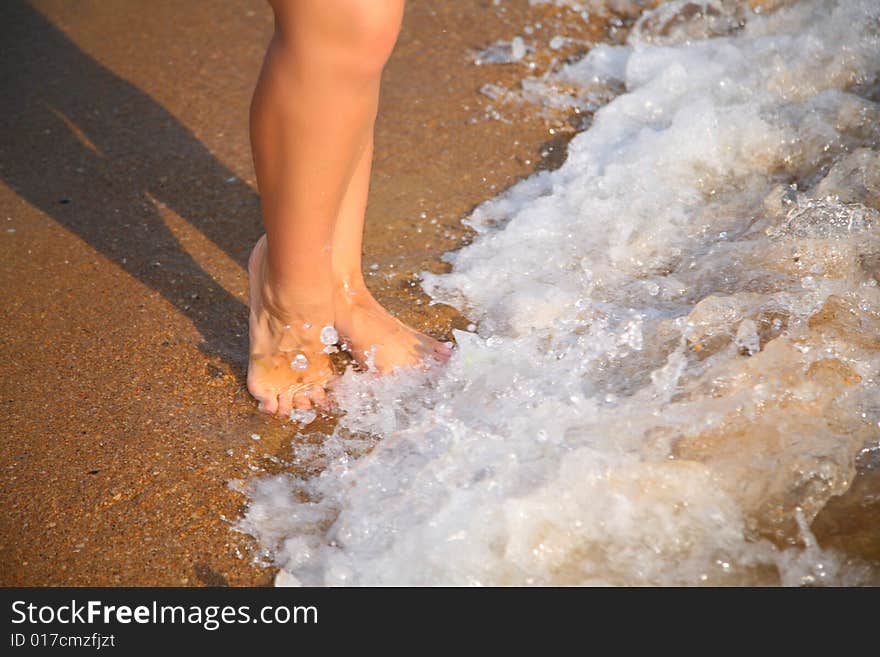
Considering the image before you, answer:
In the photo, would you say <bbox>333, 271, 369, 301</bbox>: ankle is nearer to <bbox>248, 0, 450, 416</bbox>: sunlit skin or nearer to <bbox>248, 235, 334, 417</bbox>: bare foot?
<bbox>248, 0, 450, 416</bbox>: sunlit skin

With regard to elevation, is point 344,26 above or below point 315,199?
above

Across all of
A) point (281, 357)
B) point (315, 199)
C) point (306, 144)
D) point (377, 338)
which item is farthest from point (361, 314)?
point (306, 144)

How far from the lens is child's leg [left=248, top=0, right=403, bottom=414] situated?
178 centimetres

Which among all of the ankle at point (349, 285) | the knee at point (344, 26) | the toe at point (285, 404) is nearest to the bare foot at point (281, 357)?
the toe at point (285, 404)

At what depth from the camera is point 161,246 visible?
2730mm

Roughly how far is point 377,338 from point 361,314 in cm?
7

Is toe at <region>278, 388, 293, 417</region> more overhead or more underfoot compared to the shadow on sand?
more underfoot

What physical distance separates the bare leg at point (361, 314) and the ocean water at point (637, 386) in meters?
0.06

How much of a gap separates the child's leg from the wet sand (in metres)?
0.24

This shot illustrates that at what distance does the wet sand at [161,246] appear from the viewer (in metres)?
1.91

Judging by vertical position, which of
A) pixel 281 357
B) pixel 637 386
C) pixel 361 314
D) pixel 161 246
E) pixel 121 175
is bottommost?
pixel 637 386

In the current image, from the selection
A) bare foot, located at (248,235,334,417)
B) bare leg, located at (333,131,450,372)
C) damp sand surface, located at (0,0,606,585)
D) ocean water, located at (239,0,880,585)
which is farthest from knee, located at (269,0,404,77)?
damp sand surface, located at (0,0,606,585)

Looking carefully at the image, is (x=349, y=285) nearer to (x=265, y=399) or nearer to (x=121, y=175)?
(x=265, y=399)

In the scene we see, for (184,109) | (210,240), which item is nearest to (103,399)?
(210,240)
